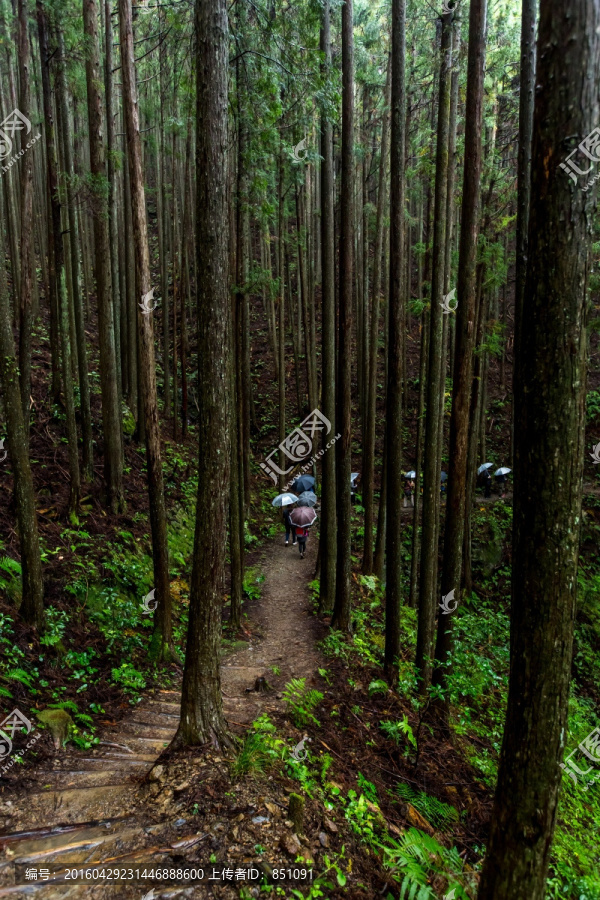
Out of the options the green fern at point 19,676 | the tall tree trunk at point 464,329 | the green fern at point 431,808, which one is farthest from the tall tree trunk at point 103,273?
the green fern at point 431,808

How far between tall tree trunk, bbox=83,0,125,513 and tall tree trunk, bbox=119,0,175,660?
1969mm

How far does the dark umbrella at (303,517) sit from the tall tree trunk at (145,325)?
6.31 meters

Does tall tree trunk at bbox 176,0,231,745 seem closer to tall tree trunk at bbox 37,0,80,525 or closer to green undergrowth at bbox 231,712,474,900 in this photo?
green undergrowth at bbox 231,712,474,900

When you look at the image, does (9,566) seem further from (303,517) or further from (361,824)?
(303,517)

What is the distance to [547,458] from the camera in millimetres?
2328

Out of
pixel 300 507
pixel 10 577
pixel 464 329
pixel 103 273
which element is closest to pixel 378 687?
pixel 464 329

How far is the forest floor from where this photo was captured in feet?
10.5

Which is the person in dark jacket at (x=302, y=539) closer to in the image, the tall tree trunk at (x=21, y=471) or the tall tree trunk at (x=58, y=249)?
the tall tree trunk at (x=58, y=249)

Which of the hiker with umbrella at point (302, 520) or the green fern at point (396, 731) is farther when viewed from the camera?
the hiker with umbrella at point (302, 520)

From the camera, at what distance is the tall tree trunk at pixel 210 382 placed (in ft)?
12.7

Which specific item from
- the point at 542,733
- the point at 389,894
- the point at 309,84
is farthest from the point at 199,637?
the point at 309,84

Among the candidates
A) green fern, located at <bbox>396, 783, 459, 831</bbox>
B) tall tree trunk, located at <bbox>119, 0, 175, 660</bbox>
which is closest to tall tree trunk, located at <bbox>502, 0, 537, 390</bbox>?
tall tree trunk, located at <bbox>119, 0, 175, 660</bbox>

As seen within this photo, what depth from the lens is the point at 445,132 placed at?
20.0 feet

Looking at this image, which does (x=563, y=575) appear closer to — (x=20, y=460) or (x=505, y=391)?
(x=20, y=460)
